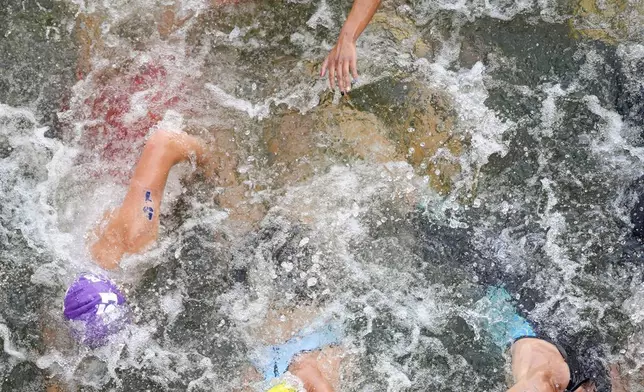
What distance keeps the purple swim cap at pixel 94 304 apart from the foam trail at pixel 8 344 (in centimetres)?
48

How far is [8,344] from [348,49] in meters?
2.57

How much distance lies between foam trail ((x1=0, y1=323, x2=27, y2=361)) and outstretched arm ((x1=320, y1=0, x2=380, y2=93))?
7.69 ft

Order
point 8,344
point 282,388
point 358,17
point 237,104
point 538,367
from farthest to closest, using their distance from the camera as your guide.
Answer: point 237,104
point 8,344
point 538,367
point 358,17
point 282,388

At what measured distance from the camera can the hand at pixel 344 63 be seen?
3654 millimetres

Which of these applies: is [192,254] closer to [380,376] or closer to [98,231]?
[98,231]

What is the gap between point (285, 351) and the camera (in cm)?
382

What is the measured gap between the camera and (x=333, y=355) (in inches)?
154

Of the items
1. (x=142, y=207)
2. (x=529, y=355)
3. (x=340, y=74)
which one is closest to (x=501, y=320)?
(x=529, y=355)

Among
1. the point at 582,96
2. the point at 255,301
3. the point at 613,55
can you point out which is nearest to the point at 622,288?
the point at 582,96

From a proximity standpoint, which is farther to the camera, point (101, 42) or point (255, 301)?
point (101, 42)

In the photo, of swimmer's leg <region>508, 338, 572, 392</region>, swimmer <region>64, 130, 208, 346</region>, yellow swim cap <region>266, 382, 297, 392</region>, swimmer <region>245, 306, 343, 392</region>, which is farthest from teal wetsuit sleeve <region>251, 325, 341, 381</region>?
swimmer's leg <region>508, 338, 572, 392</region>

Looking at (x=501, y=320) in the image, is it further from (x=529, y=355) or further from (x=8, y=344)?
(x=8, y=344)

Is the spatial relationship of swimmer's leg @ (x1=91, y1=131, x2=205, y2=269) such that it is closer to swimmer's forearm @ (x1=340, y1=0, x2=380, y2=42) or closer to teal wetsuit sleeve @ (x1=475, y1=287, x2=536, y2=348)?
swimmer's forearm @ (x1=340, y1=0, x2=380, y2=42)

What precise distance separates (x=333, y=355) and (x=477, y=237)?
1117 mm
